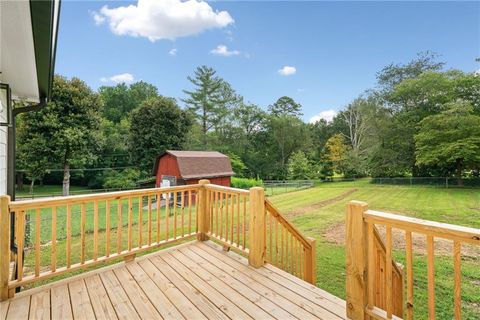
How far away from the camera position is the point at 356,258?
1.71 m

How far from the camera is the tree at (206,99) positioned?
25.5m

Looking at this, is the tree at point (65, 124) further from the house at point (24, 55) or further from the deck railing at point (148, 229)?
the deck railing at point (148, 229)

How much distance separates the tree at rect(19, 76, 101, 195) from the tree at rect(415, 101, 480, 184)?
22851mm

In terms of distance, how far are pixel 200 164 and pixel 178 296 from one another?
13.2 m

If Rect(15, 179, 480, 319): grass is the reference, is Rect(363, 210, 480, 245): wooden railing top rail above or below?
above

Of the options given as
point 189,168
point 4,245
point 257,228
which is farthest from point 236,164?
point 4,245

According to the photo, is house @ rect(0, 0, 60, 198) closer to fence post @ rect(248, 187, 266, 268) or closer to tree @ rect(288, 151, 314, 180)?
fence post @ rect(248, 187, 266, 268)

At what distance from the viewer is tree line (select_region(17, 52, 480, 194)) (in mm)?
14742

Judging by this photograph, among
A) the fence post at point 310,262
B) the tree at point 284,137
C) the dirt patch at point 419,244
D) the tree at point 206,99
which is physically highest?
the tree at point 206,99

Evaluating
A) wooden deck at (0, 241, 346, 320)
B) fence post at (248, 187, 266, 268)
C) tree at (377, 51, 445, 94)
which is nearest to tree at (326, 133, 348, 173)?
tree at (377, 51, 445, 94)

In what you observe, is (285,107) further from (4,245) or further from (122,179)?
(4,245)

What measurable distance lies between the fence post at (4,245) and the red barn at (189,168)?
11729 millimetres

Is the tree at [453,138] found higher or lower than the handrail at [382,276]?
higher

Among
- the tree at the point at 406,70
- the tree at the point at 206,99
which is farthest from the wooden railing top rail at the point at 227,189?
the tree at the point at 406,70
